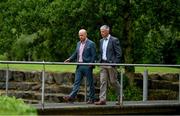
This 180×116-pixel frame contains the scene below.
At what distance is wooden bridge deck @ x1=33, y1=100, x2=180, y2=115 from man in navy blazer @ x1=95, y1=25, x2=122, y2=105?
0.30 metres

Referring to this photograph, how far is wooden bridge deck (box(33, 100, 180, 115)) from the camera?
13930 millimetres

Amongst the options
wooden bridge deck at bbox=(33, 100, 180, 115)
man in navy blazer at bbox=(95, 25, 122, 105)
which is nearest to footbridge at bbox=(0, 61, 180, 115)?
wooden bridge deck at bbox=(33, 100, 180, 115)

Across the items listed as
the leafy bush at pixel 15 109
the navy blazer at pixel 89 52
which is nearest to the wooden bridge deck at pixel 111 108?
the navy blazer at pixel 89 52

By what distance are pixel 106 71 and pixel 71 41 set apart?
891 centimetres

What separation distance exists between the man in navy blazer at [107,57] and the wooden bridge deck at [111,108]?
305 millimetres

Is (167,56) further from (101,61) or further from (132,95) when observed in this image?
(101,61)

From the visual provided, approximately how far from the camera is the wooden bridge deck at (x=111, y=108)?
13930 mm

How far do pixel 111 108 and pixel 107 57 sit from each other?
1290mm

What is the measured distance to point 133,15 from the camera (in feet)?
75.8

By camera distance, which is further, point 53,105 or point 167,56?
point 167,56

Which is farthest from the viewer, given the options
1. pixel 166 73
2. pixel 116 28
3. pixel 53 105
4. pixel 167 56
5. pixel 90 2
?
pixel 167 56

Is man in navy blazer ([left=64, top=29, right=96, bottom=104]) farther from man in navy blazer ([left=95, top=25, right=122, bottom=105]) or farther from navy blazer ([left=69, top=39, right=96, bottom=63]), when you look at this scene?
man in navy blazer ([left=95, top=25, right=122, bottom=105])

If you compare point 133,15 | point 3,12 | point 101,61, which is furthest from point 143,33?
point 101,61

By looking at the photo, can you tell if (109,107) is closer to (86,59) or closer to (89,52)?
(86,59)
